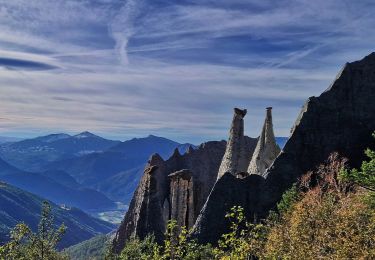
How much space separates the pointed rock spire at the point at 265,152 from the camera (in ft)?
219

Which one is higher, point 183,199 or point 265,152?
point 265,152

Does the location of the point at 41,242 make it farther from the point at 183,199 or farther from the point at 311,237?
the point at 183,199

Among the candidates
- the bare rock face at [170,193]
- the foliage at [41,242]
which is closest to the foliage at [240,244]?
the foliage at [41,242]

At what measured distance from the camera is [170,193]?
263 feet

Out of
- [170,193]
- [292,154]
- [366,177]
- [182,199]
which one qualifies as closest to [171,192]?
[170,193]

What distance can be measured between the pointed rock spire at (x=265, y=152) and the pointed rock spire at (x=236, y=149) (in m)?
3.93

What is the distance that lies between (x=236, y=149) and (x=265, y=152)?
631 cm

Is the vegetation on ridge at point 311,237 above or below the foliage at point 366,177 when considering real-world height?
below

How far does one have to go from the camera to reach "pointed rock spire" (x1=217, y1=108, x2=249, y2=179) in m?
71.8

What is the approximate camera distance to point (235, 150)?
72.8 metres

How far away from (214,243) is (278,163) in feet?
41.5

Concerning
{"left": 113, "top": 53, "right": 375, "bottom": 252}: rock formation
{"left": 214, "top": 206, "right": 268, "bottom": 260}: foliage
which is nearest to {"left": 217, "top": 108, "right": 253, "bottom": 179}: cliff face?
Answer: {"left": 113, "top": 53, "right": 375, "bottom": 252}: rock formation

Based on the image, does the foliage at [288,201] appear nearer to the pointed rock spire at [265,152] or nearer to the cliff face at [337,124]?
the cliff face at [337,124]

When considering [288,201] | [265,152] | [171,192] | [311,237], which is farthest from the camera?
[171,192]
